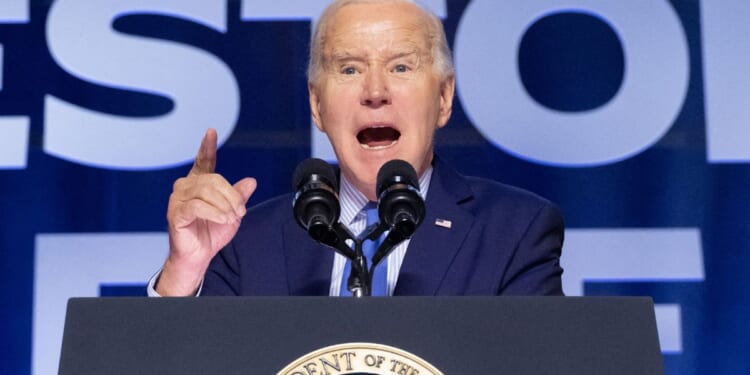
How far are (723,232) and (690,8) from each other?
0.70 meters

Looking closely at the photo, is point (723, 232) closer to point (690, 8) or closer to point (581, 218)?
point (581, 218)

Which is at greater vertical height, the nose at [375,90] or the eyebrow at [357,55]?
the eyebrow at [357,55]

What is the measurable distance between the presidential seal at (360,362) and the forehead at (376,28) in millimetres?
962

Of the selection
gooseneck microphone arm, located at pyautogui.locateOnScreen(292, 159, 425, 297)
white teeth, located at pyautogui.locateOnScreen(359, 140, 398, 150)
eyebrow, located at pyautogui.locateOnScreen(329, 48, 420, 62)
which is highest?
eyebrow, located at pyautogui.locateOnScreen(329, 48, 420, 62)

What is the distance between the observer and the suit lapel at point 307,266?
1.89 m

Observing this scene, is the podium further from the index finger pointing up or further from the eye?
the eye

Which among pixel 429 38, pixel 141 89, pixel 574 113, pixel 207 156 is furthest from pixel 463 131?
pixel 207 156

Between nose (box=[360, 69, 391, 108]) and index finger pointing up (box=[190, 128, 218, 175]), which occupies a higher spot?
nose (box=[360, 69, 391, 108])

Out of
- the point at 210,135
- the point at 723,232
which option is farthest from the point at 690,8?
the point at 210,135

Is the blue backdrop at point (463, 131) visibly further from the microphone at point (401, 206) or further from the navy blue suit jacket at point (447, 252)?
the microphone at point (401, 206)

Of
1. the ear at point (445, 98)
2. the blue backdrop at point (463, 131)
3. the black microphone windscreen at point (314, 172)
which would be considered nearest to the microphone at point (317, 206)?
the black microphone windscreen at point (314, 172)

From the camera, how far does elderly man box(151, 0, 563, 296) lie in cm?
189

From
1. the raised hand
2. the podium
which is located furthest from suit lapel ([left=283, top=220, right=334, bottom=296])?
the podium

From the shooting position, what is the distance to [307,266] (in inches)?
75.9
